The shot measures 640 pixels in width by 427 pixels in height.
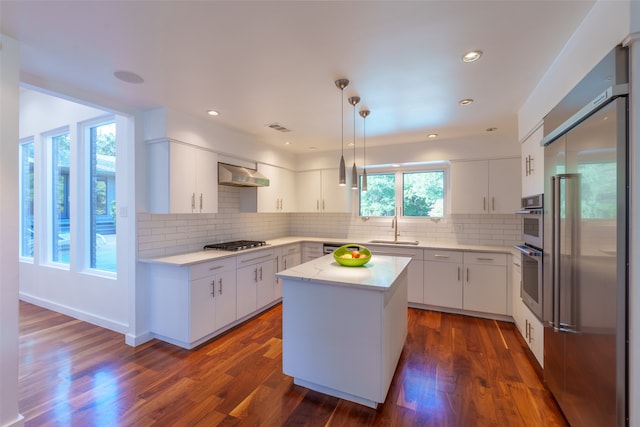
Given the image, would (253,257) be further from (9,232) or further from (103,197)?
(9,232)

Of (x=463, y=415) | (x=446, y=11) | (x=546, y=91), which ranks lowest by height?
(x=463, y=415)

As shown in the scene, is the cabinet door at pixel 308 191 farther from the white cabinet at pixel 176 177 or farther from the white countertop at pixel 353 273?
the white countertop at pixel 353 273

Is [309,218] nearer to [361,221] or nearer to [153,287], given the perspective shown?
[361,221]

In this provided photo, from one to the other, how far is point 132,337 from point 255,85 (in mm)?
2862

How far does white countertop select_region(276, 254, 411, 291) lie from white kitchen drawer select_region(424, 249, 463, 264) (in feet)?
4.30

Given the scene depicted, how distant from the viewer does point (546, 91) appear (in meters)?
2.15

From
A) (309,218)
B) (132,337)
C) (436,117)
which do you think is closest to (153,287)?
(132,337)

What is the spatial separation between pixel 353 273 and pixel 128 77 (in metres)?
2.43

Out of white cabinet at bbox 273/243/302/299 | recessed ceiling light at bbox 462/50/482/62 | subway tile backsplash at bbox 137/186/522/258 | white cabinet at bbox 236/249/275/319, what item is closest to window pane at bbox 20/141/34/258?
subway tile backsplash at bbox 137/186/522/258

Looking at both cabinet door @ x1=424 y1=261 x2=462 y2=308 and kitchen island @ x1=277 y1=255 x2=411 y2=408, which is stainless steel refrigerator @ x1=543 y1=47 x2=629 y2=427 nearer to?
kitchen island @ x1=277 y1=255 x2=411 y2=408

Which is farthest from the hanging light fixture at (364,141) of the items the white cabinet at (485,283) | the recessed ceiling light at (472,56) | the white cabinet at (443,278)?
the white cabinet at (485,283)

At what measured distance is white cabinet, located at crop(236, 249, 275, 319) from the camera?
137 inches

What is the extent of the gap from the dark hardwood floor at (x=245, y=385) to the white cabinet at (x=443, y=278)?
1.97 feet

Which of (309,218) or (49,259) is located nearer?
Result: (49,259)
